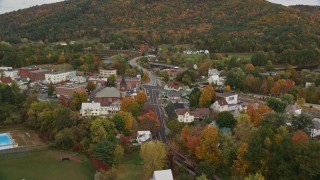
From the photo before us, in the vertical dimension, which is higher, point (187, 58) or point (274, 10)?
point (274, 10)

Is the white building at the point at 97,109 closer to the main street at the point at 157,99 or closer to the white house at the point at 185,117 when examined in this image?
the main street at the point at 157,99

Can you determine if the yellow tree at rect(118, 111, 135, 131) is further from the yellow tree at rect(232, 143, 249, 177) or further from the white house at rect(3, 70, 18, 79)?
the white house at rect(3, 70, 18, 79)

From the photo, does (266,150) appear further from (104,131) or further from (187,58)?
(187,58)

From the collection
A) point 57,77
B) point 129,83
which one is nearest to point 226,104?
point 129,83

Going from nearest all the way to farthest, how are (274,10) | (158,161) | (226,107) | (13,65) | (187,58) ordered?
(158,161) < (226,107) < (13,65) < (187,58) < (274,10)

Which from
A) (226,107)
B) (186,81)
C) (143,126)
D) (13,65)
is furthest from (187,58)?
(143,126)
